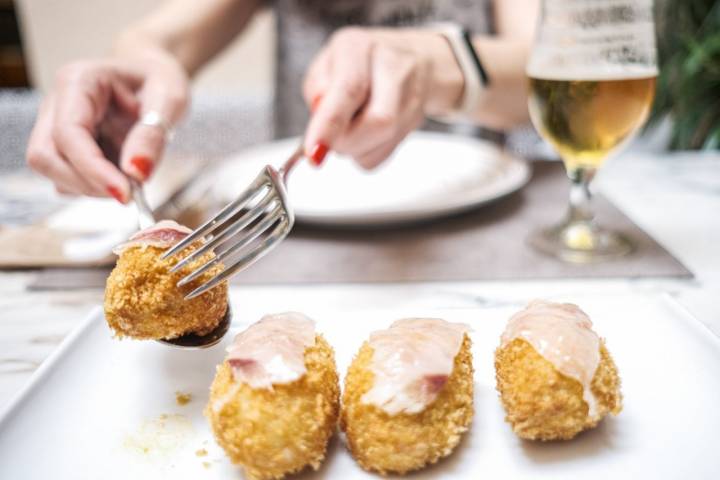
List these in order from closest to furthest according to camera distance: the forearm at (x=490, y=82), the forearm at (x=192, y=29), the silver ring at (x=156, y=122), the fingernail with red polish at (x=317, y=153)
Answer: the fingernail with red polish at (x=317, y=153)
the silver ring at (x=156, y=122)
the forearm at (x=490, y=82)
the forearm at (x=192, y=29)

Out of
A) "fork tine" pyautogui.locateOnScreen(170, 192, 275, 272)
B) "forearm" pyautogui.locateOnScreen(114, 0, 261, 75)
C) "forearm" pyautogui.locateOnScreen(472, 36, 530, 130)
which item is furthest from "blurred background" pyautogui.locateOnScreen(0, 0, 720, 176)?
"fork tine" pyautogui.locateOnScreen(170, 192, 275, 272)

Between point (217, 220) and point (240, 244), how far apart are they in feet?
0.12

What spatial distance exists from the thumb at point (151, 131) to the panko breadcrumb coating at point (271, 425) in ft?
1.81

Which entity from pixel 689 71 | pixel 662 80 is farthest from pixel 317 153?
pixel 662 80

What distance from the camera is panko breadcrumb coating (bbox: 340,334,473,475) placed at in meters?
0.51

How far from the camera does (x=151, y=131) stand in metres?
1.04

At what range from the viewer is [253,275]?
996 mm

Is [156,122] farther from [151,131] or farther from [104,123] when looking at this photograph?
[104,123]

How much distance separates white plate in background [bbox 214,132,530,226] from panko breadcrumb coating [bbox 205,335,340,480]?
22.7 inches

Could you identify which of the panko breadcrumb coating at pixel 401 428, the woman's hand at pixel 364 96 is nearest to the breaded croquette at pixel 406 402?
the panko breadcrumb coating at pixel 401 428

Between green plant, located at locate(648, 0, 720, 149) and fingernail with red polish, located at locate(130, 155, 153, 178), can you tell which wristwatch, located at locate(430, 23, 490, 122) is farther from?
green plant, located at locate(648, 0, 720, 149)

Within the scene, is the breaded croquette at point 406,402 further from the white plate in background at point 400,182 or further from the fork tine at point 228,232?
the white plate in background at point 400,182

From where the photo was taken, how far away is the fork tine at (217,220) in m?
0.67

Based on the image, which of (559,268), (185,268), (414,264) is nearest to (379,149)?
(414,264)
